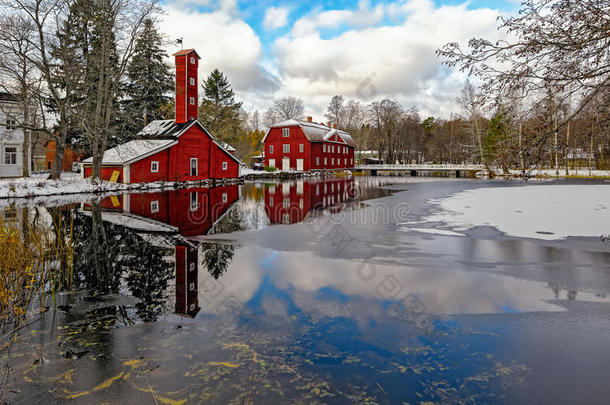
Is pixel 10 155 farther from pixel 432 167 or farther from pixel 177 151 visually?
pixel 432 167

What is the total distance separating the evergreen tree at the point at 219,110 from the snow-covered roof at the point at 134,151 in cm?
1890

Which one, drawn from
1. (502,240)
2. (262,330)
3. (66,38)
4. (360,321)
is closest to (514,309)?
(360,321)

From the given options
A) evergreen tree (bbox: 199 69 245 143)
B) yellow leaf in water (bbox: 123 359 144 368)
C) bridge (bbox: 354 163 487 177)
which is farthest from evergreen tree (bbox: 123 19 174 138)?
yellow leaf in water (bbox: 123 359 144 368)

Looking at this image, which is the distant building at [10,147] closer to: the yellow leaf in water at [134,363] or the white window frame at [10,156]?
the white window frame at [10,156]

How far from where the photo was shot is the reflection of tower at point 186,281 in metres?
6.13

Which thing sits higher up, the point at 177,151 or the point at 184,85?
the point at 184,85

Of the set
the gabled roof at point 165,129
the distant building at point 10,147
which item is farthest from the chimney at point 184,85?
the distant building at point 10,147

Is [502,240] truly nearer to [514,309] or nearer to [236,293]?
[514,309]

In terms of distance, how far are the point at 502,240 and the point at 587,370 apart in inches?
304

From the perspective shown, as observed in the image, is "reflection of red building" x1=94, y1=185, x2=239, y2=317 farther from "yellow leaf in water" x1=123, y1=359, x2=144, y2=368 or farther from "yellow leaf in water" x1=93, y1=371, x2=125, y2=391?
"yellow leaf in water" x1=93, y1=371, x2=125, y2=391

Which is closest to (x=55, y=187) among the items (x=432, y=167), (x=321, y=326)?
(x=321, y=326)

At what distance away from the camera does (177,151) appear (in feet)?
110

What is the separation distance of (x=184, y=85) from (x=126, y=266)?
3130 centimetres

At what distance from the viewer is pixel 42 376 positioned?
4141 millimetres
